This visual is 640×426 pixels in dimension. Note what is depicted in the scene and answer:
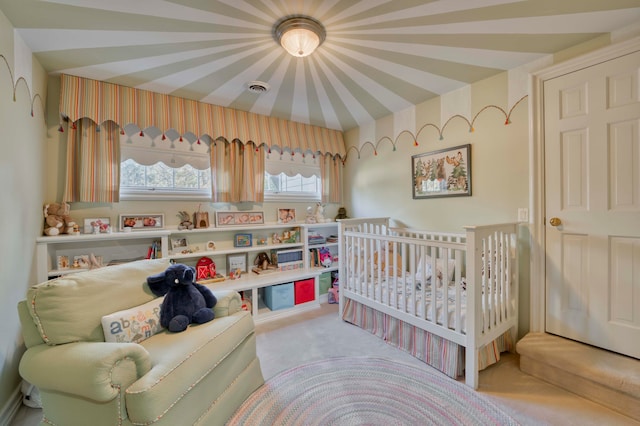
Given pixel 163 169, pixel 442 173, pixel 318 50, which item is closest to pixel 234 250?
pixel 163 169

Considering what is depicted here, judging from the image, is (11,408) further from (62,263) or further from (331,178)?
(331,178)

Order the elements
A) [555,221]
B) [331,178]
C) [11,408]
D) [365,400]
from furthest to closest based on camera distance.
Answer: [331,178] < [555,221] < [365,400] < [11,408]

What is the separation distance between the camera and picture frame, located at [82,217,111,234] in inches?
92.6

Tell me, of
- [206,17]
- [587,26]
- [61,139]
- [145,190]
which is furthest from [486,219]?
[61,139]

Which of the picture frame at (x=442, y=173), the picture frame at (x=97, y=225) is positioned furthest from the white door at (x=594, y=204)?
the picture frame at (x=97, y=225)

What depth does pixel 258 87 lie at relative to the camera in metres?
2.48

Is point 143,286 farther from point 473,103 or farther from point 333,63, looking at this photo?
point 473,103

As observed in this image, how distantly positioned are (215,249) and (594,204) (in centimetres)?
325

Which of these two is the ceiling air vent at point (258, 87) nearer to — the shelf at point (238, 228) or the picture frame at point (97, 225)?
the shelf at point (238, 228)

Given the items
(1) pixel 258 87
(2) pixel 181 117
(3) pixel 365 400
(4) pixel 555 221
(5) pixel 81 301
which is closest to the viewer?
(5) pixel 81 301

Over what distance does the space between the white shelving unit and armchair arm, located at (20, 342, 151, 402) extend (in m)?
1.15

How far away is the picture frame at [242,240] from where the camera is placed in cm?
308

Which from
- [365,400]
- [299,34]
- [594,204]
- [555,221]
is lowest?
[365,400]

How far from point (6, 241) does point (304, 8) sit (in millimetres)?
2162
